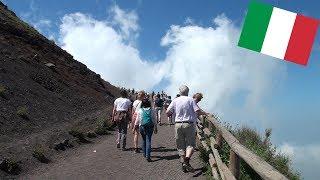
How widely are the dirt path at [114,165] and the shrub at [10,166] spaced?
44 centimetres

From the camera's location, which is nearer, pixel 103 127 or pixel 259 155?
pixel 259 155

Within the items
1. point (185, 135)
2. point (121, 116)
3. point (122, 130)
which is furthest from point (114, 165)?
point (185, 135)

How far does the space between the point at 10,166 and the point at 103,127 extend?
11.1m

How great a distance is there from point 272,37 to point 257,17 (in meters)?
0.46

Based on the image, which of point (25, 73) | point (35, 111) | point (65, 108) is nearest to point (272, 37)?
point (35, 111)

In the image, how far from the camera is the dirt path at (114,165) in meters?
15.3

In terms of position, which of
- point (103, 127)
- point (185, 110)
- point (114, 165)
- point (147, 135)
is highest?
point (185, 110)

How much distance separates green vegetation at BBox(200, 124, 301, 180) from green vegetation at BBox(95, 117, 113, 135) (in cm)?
644

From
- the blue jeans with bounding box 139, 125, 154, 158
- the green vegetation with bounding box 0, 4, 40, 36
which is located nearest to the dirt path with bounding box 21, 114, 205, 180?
the blue jeans with bounding box 139, 125, 154, 158

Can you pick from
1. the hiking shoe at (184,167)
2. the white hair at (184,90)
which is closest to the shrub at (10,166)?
the hiking shoe at (184,167)

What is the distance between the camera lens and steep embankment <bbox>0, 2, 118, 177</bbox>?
2186 cm

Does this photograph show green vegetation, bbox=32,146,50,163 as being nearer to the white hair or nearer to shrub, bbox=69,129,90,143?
shrub, bbox=69,129,90,143

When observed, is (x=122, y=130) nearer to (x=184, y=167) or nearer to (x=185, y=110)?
(x=184, y=167)

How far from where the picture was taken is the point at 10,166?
52.7 feet
